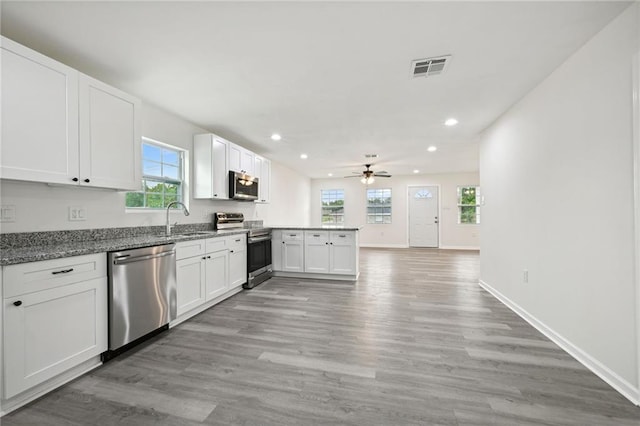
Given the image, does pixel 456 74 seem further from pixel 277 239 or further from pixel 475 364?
pixel 277 239

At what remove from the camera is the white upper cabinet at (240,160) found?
4320 mm

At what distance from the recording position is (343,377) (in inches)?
74.9

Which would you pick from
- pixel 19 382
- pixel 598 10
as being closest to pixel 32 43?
pixel 19 382

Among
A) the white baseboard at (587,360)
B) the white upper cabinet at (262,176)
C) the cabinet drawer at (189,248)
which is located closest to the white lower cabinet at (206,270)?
the cabinet drawer at (189,248)

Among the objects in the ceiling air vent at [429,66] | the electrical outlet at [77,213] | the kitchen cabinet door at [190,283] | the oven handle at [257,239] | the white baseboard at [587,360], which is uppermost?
the ceiling air vent at [429,66]

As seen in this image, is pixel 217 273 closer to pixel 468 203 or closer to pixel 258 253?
pixel 258 253

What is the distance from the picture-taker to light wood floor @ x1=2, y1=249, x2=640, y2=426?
1.55 meters

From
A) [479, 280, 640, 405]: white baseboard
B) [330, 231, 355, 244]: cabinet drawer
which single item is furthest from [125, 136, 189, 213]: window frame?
[479, 280, 640, 405]: white baseboard

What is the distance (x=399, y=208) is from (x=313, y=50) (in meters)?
7.74

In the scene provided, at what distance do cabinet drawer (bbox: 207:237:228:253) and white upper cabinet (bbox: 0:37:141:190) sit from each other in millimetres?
1051

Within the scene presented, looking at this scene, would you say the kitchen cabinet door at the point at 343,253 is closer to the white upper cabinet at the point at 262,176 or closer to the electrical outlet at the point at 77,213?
the white upper cabinet at the point at 262,176

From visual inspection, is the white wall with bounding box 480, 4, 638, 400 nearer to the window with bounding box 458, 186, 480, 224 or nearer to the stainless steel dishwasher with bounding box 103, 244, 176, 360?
the stainless steel dishwasher with bounding box 103, 244, 176, 360

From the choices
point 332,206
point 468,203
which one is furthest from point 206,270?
point 468,203

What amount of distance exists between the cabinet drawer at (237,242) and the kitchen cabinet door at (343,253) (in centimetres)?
147
